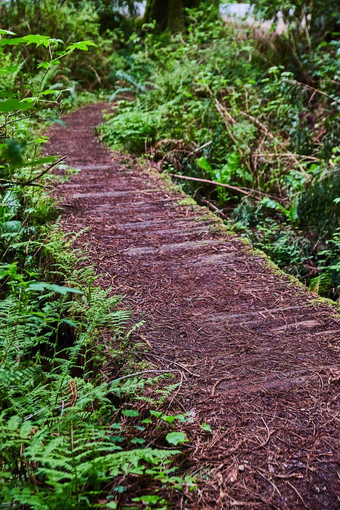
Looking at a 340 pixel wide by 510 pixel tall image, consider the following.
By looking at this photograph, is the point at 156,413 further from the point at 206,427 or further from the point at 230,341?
the point at 230,341

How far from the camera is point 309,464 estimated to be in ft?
6.68

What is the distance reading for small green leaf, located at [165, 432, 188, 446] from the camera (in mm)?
2056

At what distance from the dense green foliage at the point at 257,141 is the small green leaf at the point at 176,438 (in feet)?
7.84

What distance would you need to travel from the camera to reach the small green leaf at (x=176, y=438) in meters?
2.06

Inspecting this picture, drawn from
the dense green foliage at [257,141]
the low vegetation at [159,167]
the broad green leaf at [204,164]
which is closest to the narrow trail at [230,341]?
the low vegetation at [159,167]

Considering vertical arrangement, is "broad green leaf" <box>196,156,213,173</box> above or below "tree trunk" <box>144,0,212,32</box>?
below

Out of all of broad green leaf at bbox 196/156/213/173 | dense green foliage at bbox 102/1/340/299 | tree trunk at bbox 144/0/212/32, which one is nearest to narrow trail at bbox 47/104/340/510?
dense green foliage at bbox 102/1/340/299

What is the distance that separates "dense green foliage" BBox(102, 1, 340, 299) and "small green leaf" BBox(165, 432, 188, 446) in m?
2.39

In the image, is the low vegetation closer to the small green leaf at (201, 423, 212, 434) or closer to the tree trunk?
the small green leaf at (201, 423, 212, 434)

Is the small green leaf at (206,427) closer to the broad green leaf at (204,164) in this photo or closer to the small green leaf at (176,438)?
the small green leaf at (176,438)

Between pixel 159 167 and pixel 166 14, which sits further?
pixel 166 14

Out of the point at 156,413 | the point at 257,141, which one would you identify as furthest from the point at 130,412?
the point at 257,141

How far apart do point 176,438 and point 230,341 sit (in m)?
0.95

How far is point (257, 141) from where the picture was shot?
7.20 meters
